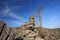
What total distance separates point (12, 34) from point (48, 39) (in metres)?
7.13

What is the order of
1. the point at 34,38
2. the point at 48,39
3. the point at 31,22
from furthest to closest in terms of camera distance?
the point at 48,39
the point at 31,22
the point at 34,38

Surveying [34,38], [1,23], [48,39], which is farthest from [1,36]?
[48,39]

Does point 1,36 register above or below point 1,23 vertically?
below

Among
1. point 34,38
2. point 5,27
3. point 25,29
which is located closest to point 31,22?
point 25,29

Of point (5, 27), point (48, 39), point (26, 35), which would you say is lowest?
point (48, 39)

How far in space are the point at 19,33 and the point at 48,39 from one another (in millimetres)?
6505

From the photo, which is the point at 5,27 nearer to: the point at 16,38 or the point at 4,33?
the point at 4,33

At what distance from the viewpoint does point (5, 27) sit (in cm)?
1628

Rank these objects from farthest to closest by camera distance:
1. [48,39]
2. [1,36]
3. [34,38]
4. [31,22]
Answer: [48,39]
[31,22]
[34,38]
[1,36]

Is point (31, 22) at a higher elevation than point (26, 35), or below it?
higher

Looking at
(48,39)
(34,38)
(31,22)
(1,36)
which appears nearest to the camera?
(1,36)

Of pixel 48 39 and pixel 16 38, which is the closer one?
pixel 16 38

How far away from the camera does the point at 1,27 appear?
51.9ft

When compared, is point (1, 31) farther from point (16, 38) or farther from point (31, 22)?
point (31, 22)
